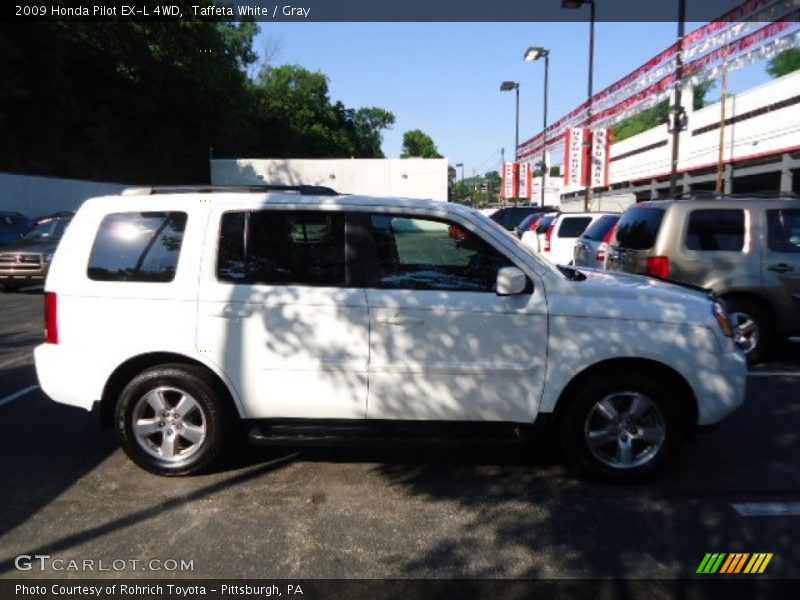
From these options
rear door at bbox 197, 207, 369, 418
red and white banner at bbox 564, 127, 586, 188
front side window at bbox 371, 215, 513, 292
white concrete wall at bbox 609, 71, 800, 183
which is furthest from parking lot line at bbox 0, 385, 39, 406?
white concrete wall at bbox 609, 71, 800, 183

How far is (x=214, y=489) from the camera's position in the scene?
4477 mm

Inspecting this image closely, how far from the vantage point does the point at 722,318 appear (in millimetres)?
4586

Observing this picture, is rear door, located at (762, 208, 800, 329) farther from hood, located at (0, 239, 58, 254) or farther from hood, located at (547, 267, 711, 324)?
hood, located at (0, 239, 58, 254)

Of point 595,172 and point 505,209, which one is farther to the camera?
point 595,172

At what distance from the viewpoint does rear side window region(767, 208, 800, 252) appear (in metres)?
7.68

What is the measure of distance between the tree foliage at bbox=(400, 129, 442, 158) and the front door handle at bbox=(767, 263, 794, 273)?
88371mm

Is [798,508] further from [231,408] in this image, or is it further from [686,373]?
[231,408]

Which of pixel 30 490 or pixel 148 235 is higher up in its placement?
pixel 148 235

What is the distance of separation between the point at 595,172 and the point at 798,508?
2365 cm

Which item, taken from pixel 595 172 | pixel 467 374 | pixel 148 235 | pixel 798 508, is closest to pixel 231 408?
pixel 148 235

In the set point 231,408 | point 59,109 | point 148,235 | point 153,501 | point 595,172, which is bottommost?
point 153,501

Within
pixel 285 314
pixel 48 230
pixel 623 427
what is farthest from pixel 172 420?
pixel 48 230

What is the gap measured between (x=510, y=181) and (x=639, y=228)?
36.9 m

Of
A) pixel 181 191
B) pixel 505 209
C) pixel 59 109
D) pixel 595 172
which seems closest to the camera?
pixel 181 191
